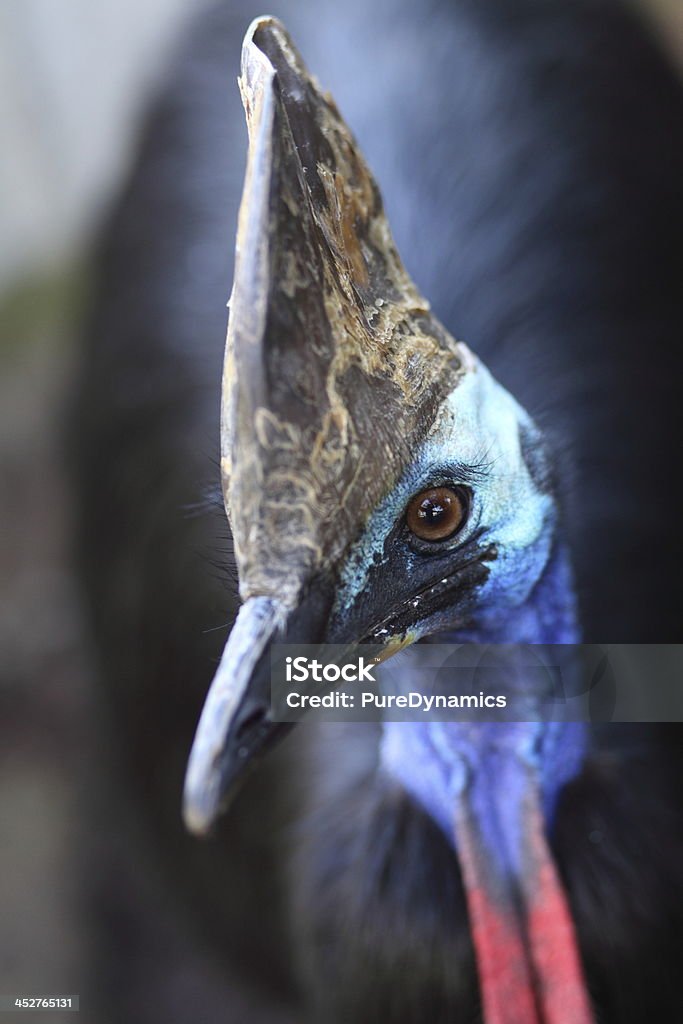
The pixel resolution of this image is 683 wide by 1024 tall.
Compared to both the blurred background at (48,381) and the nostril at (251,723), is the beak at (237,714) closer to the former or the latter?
the nostril at (251,723)

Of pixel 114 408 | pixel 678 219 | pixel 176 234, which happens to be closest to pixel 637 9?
pixel 678 219

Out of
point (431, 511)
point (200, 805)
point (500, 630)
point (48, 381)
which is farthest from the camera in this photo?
point (48, 381)

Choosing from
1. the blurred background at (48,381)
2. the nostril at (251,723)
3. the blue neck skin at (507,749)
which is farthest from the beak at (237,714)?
the blurred background at (48,381)

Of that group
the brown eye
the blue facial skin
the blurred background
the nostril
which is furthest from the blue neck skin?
the blurred background

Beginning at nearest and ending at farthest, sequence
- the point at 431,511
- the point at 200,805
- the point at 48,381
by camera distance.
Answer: the point at 200,805 < the point at 431,511 < the point at 48,381

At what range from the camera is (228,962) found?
1.40 metres

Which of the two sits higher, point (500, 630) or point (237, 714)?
point (500, 630)

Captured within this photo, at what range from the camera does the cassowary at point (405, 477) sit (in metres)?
0.57

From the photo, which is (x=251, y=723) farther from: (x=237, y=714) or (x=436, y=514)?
(x=436, y=514)

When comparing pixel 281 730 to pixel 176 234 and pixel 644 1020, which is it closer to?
pixel 644 1020

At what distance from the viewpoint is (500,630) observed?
82 cm

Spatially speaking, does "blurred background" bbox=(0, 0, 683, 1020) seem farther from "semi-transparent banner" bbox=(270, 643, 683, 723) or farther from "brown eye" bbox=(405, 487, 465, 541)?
"brown eye" bbox=(405, 487, 465, 541)

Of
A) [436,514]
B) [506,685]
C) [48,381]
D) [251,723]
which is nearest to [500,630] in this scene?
[506,685]

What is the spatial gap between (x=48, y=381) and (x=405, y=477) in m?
1.51
